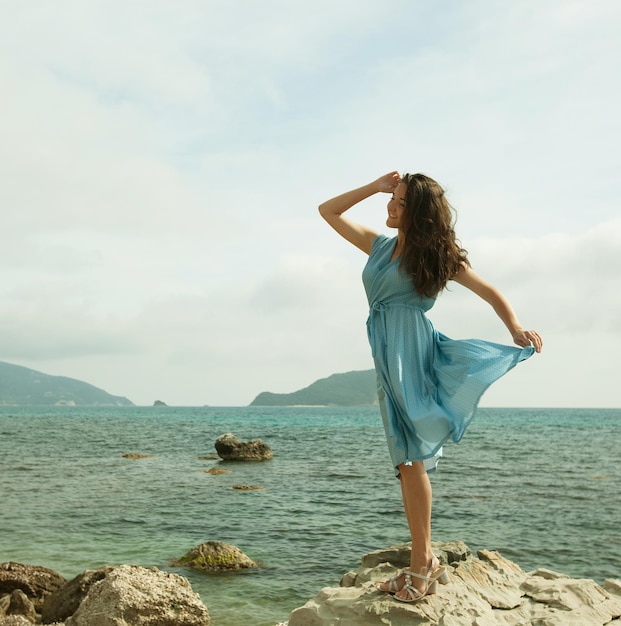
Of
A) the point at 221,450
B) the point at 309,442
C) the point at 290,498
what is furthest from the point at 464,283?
the point at 309,442

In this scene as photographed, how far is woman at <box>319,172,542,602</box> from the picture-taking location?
4504mm

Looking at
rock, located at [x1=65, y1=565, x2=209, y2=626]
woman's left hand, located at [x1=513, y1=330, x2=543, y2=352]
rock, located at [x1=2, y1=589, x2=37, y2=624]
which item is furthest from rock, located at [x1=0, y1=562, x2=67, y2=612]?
woman's left hand, located at [x1=513, y1=330, x2=543, y2=352]

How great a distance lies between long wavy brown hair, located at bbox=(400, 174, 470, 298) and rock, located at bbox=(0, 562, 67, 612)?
7.09 metres

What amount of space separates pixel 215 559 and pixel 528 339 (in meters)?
8.04

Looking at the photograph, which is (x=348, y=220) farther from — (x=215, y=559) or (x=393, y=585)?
(x=215, y=559)

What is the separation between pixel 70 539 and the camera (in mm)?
13266

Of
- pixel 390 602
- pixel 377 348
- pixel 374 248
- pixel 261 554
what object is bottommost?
pixel 261 554

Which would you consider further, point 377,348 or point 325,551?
point 325,551

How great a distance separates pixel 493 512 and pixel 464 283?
1316 cm

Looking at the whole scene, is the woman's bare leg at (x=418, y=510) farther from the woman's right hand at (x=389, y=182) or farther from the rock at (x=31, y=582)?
the rock at (x=31, y=582)

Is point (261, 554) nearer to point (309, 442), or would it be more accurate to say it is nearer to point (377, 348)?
point (377, 348)

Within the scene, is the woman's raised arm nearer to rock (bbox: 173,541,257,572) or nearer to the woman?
the woman

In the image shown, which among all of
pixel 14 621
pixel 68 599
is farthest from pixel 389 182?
pixel 68 599

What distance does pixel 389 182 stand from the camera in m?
4.79
